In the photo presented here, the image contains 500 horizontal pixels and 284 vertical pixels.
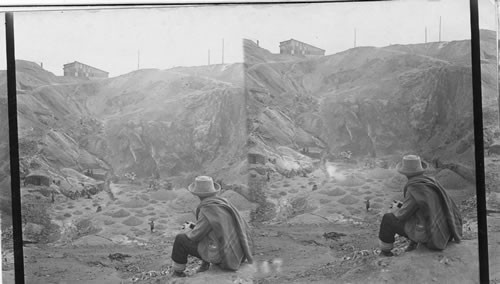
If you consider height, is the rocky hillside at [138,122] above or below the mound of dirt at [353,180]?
above

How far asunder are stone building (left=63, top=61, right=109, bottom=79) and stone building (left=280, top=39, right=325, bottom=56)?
3.83 feet

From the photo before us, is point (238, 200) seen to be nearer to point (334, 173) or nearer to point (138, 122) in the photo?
point (334, 173)

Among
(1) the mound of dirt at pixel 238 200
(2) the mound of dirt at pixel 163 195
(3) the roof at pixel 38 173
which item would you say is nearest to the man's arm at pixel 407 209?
(1) the mound of dirt at pixel 238 200

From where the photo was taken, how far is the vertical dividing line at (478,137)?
3.49 meters

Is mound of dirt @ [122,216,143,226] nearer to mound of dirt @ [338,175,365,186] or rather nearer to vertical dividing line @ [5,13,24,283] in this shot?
vertical dividing line @ [5,13,24,283]

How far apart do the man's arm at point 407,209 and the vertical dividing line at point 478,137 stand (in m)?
0.41

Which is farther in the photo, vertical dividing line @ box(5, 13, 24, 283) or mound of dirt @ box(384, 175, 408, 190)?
mound of dirt @ box(384, 175, 408, 190)

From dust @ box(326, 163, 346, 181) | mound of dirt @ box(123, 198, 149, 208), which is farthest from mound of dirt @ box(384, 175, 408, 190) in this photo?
mound of dirt @ box(123, 198, 149, 208)

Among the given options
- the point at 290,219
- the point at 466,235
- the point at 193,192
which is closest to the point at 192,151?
the point at 193,192

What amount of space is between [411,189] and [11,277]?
8.38 ft

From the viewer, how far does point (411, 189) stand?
3.52 metres

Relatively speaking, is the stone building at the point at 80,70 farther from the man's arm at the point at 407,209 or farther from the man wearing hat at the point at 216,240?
the man's arm at the point at 407,209

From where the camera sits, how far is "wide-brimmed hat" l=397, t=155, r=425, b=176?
139 inches

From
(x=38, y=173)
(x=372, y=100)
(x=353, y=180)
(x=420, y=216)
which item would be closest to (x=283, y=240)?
(x=353, y=180)
